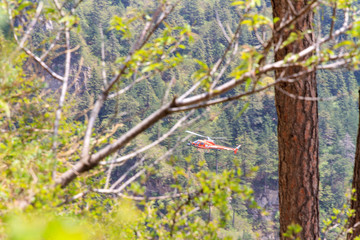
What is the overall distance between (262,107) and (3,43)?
41.7 meters

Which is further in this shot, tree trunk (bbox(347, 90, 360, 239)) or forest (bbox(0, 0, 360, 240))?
tree trunk (bbox(347, 90, 360, 239))

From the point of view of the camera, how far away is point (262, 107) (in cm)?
4178

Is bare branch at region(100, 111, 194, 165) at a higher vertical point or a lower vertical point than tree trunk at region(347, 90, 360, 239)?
higher

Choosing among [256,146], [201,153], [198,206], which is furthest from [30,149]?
[256,146]

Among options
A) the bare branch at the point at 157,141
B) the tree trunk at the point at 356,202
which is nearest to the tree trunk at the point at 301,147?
the tree trunk at the point at 356,202

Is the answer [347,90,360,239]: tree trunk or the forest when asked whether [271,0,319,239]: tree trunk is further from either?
[347,90,360,239]: tree trunk

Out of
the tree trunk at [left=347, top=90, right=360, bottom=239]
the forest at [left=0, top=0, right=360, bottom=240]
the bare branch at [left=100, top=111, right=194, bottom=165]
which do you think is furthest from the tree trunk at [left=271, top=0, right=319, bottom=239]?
the bare branch at [left=100, top=111, right=194, bottom=165]

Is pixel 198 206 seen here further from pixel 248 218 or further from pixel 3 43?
pixel 248 218

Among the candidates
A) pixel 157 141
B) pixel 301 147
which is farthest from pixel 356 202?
pixel 157 141

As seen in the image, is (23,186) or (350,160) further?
(350,160)

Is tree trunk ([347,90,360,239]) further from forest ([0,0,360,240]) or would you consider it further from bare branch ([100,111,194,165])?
bare branch ([100,111,194,165])

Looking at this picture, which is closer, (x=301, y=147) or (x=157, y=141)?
(x=157, y=141)

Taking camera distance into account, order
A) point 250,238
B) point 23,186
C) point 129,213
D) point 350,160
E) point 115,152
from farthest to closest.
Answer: point 350,160, point 250,238, point 129,213, point 115,152, point 23,186

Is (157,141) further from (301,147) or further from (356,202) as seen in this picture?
(356,202)
